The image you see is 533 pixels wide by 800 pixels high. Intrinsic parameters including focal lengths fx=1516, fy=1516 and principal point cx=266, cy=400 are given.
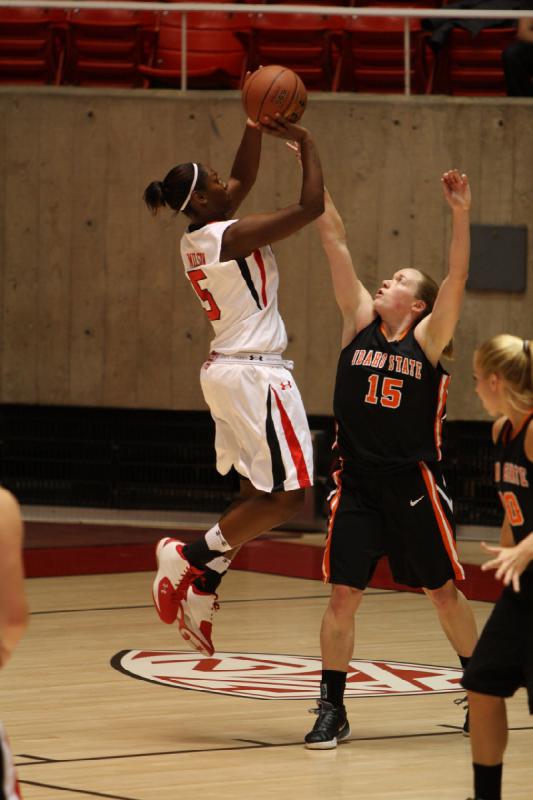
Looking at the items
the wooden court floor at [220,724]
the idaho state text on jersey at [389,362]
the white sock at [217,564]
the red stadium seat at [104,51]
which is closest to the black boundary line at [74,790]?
the wooden court floor at [220,724]

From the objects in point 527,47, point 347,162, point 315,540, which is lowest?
point 315,540

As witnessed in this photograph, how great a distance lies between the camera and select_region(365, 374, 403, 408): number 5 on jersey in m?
5.27

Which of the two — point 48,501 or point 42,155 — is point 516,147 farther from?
point 48,501

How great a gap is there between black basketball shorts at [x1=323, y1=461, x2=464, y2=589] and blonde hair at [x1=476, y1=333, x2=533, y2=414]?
139 centimetres

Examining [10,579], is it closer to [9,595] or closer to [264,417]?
[9,595]

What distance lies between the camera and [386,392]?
5.29m

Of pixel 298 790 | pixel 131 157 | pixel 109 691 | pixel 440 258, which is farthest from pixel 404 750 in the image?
pixel 131 157

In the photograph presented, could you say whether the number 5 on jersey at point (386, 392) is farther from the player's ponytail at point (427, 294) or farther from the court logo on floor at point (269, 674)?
the court logo on floor at point (269, 674)

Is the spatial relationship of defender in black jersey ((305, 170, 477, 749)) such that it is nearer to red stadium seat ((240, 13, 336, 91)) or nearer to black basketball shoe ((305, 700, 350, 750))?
black basketball shoe ((305, 700, 350, 750))

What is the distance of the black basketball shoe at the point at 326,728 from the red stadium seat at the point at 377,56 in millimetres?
6572

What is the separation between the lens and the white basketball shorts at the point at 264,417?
5.66m

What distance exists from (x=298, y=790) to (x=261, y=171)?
659cm

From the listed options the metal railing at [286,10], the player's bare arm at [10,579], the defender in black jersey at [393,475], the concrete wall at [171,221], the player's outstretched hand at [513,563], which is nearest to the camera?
the player's bare arm at [10,579]

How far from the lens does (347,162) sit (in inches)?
412
